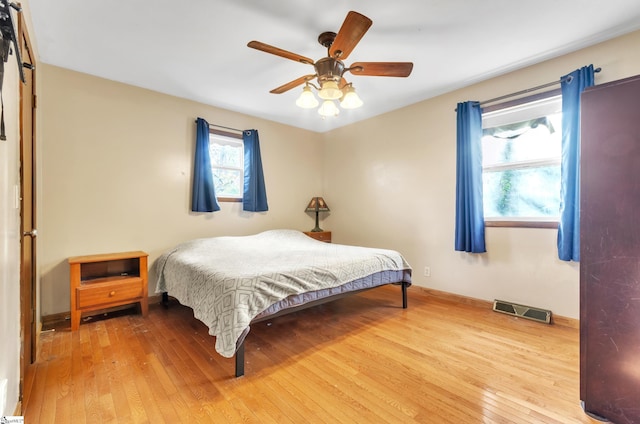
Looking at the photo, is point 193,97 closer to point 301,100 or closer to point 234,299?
point 301,100

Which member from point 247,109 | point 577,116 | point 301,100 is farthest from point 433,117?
point 247,109

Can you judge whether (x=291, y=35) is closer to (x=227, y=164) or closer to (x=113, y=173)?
(x=227, y=164)

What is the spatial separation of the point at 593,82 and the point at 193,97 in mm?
4059

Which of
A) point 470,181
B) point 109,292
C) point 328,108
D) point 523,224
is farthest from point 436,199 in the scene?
point 109,292

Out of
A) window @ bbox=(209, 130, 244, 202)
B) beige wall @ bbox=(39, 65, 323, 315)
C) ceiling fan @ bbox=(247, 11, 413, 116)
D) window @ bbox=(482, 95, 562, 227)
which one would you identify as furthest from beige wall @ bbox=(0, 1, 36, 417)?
window @ bbox=(482, 95, 562, 227)

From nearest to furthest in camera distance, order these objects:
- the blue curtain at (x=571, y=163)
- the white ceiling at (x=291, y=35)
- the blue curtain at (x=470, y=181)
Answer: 1. the white ceiling at (x=291, y=35)
2. the blue curtain at (x=571, y=163)
3. the blue curtain at (x=470, y=181)

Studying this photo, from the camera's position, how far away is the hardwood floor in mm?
1553

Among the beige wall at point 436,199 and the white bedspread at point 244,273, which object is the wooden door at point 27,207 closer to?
the white bedspread at point 244,273

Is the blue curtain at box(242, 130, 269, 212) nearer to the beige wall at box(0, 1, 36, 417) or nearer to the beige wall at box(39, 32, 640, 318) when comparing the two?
the beige wall at box(39, 32, 640, 318)

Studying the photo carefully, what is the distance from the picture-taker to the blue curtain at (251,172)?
4.11m

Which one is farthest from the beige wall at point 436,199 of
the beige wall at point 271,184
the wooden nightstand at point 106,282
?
the wooden nightstand at point 106,282

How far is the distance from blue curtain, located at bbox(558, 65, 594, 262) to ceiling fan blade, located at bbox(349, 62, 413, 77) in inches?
60.0

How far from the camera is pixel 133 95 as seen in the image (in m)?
3.24

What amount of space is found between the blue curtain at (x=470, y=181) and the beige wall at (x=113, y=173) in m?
2.87
